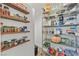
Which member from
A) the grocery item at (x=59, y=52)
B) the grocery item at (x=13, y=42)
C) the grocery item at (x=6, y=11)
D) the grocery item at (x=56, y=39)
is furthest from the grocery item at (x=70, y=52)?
the grocery item at (x=6, y=11)

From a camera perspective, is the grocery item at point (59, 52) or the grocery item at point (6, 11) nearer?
the grocery item at point (6, 11)

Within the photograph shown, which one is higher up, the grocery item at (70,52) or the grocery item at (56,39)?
the grocery item at (56,39)

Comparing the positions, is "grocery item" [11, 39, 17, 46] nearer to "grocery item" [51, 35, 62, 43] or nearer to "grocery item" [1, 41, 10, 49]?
"grocery item" [1, 41, 10, 49]

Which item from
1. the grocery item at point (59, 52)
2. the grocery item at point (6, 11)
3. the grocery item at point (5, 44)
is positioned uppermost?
the grocery item at point (6, 11)

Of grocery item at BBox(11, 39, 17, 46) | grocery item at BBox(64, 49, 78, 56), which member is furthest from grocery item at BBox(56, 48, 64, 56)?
grocery item at BBox(11, 39, 17, 46)

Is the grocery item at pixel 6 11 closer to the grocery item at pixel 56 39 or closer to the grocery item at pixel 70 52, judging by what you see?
the grocery item at pixel 56 39

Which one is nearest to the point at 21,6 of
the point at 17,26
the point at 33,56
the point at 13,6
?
the point at 13,6

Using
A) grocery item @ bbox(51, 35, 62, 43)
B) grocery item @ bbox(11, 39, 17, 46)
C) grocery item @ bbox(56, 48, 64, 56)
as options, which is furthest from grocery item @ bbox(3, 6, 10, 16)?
grocery item @ bbox(56, 48, 64, 56)

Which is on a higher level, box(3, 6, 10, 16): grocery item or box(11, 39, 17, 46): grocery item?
box(3, 6, 10, 16): grocery item

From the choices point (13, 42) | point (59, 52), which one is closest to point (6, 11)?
point (13, 42)

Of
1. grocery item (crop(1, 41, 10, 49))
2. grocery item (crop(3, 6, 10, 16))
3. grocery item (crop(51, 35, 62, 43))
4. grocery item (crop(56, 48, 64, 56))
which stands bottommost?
grocery item (crop(56, 48, 64, 56))

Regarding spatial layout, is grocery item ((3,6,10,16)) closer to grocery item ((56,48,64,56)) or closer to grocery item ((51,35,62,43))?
grocery item ((51,35,62,43))

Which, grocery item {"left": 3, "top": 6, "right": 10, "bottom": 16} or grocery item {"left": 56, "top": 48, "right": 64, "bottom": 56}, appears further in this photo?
grocery item {"left": 56, "top": 48, "right": 64, "bottom": 56}

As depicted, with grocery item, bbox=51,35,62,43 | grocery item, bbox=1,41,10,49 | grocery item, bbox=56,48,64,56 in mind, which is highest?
grocery item, bbox=51,35,62,43
